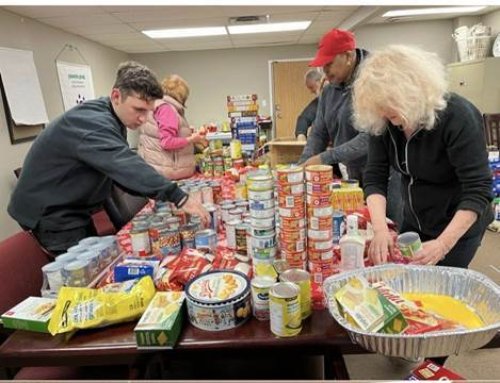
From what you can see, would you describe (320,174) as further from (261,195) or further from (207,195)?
(207,195)

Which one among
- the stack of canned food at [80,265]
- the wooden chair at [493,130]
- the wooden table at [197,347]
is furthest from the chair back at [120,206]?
the wooden chair at [493,130]

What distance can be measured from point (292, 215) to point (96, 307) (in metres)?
0.55

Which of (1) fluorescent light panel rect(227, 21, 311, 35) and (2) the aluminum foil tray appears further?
(1) fluorescent light panel rect(227, 21, 311, 35)

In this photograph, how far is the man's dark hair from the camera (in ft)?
4.81

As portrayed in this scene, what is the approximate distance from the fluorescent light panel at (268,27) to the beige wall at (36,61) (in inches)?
77.2

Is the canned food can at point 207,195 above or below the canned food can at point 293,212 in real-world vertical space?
below

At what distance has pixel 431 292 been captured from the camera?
1.00 meters

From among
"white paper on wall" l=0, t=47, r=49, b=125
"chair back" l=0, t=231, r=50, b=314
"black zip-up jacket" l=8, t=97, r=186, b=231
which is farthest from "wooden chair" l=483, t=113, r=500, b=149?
"white paper on wall" l=0, t=47, r=49, b=125

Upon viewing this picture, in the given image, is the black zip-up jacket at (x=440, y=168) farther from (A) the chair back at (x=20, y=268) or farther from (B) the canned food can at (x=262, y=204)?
(A) the chair back at (x=20, y=268)

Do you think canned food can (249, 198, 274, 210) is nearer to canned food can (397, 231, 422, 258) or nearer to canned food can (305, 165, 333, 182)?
canned food can (305, 165, 333, 182)

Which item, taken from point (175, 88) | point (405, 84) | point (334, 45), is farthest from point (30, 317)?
point (175, 88)

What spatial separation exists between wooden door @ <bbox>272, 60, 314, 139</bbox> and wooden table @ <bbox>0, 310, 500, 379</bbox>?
5.96 m

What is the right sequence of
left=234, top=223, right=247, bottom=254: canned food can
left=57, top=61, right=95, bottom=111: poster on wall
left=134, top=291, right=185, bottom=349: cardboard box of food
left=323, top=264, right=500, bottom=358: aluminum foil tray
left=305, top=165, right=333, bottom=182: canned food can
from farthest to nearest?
left=57, top=61, right=95, bottom=111: poster on wall, left=234, top=223, right=247, bottom=254: canned food can, left=305, top=165, right=333, bottom=182: canned food can, left=134, top=291, right=185, bottom=349: cardboard box of food, left=323, top=264, right=500, bottom=358: aluminum foil tray

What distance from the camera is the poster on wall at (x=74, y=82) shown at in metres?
4.25
